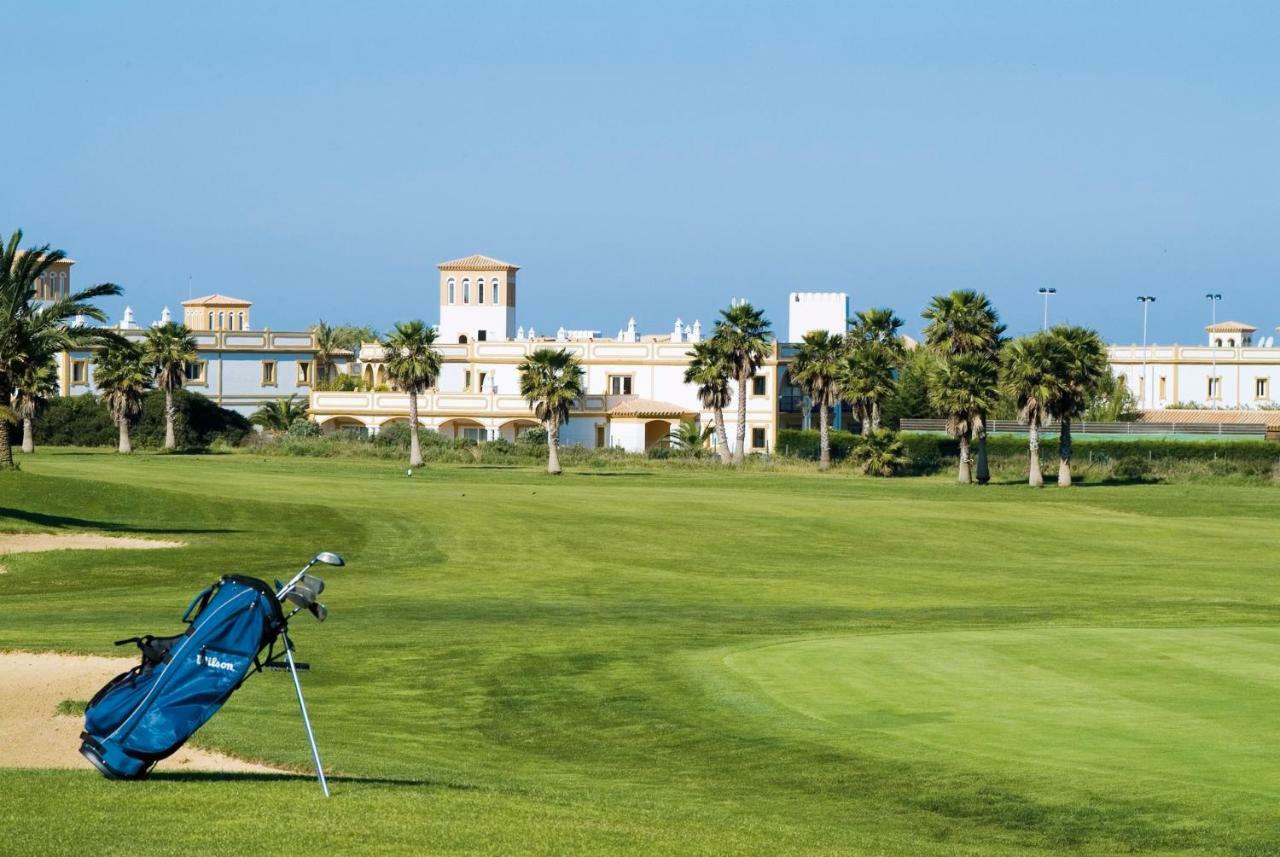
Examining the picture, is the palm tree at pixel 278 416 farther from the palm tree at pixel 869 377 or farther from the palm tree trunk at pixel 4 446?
the palm tree trunk at pixel 4 446

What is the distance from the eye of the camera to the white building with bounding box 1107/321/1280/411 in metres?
119

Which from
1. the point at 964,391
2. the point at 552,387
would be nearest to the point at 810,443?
the point at 552,387

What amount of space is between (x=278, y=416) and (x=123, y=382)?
16386mm

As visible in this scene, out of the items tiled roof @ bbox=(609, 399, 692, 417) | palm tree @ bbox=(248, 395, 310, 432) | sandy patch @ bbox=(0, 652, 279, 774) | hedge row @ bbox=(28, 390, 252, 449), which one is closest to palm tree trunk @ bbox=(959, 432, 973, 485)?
tiled roof @ bbox=(609, 399, 692, 417)

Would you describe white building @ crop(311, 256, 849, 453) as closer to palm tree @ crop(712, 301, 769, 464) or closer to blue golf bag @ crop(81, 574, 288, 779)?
palm tree @ crop(712, 301, 769, 464)

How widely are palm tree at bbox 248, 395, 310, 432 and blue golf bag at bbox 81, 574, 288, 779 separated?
100843mm

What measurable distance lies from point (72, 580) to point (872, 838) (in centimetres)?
2603

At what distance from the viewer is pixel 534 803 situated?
39.5 feet

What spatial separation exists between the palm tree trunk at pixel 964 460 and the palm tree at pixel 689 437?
64.7ft

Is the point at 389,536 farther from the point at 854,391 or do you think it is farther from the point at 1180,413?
the point at 1180,413

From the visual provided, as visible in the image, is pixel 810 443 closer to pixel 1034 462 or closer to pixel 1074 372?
pixel 1034 462

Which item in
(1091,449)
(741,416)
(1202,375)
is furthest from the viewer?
(1202,375)

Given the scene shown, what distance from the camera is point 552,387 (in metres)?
85.8

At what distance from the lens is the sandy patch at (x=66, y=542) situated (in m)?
39.5
